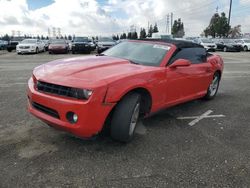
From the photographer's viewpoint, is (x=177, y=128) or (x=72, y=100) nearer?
(x=72, y=100)

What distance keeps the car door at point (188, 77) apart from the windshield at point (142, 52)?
0.23 m

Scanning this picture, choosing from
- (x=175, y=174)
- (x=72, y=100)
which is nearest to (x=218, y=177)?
(x=175, y=174)

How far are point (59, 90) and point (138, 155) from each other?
4.33 ft

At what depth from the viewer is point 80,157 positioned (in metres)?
3.42

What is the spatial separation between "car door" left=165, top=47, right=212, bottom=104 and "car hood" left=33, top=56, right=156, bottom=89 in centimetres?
61

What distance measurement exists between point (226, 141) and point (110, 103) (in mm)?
1941

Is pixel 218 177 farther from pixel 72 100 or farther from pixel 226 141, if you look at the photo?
pixel 72 100

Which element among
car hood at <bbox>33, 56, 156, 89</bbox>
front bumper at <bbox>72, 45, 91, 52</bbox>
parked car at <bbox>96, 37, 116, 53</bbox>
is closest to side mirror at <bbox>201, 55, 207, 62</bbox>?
car hood at <bbox>33, 56, 156, 89</bbox>

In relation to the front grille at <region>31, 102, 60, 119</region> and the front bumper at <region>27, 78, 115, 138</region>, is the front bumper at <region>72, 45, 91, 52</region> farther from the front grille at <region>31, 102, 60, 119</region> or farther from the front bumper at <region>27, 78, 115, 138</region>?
the front bumper at <region>27, 78, 115, 138</region>

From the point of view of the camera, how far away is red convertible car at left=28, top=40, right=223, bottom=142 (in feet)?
10.7

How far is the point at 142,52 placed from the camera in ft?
15.5

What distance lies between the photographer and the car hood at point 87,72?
3326 millimetres

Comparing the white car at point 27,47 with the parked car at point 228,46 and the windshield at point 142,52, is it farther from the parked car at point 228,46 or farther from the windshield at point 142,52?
the parked car at point 228,46

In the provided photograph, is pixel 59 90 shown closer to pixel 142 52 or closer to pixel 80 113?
pixel 80 113
